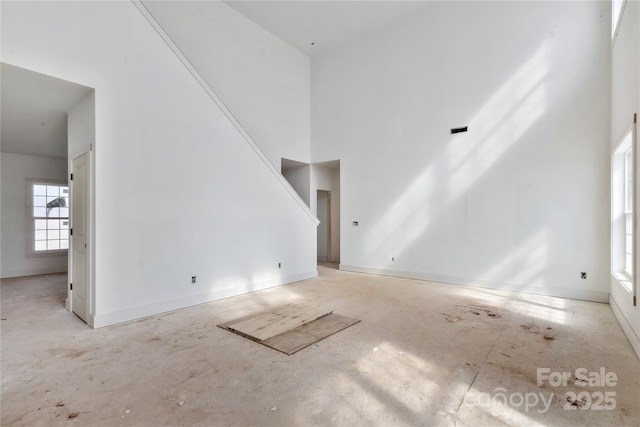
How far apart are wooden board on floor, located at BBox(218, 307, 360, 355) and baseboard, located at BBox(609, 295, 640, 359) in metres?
2.79

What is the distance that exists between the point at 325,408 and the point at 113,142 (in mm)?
3874

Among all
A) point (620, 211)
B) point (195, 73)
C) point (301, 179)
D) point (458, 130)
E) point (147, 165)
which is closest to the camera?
point (147, 165)

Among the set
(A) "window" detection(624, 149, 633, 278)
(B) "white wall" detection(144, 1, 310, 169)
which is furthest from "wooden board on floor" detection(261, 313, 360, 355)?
(B) "white wall" detection(144, 1, 310, 169)

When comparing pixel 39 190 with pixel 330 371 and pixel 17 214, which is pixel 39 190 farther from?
pixel 330 371

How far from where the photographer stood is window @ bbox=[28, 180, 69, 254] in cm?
715

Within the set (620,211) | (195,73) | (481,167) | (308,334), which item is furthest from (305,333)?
(620,211)

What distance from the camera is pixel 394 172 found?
23.1 feet

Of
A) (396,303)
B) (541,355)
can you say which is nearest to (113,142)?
(396,303)

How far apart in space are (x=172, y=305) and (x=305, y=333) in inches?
83.4

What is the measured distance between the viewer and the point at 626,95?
3666 millimetres

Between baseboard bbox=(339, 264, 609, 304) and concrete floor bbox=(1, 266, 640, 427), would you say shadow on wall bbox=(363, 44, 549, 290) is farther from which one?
concrete floor bbox=(1, 266, 640, 427)

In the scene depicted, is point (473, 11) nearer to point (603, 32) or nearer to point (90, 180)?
point (603, 32)

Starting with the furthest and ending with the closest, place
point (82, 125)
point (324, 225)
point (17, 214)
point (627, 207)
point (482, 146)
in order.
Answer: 1. point (324, 225)
2. point (17, 214)
3. point (482, 146)
4. point (627, 207)
5. point (82, 125)

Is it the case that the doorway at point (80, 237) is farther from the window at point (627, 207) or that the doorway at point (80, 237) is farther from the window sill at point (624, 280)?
the window at point (627, 207)
